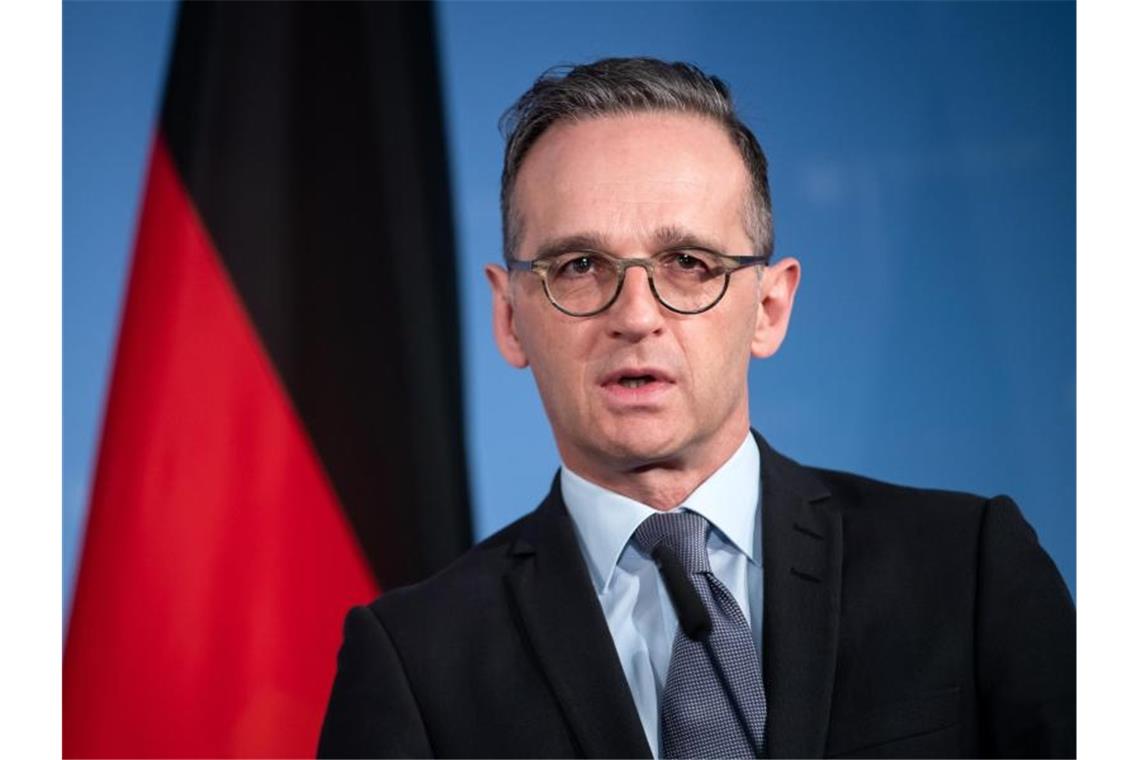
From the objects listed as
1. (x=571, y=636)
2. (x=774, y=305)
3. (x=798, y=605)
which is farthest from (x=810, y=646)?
(x=774, y=305)

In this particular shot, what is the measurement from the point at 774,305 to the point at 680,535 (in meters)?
0.34

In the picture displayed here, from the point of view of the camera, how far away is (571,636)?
63.7 inches

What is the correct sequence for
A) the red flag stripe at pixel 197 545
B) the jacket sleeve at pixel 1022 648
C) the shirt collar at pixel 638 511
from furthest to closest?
the red flag stripe at pixel 197 545 < the shirt collar at pixel 638 511 < the jacket sleeve at pixel 1022 648

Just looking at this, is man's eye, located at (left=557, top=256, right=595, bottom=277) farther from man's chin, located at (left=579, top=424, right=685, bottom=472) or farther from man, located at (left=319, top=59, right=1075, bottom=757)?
man's chin, located at (left=579, top=424, right=685, bottom=472)

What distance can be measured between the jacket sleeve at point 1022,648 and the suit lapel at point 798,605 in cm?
18

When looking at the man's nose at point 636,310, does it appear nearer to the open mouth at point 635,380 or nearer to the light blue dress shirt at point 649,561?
the open mouth at point 635,380

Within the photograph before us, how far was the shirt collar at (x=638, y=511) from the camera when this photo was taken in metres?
1.65

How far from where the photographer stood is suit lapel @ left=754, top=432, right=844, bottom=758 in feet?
5.08

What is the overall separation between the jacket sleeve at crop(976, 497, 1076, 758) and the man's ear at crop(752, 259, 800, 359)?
351 mm

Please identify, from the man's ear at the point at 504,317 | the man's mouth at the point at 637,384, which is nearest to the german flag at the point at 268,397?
the man's ear at the point at 504,317

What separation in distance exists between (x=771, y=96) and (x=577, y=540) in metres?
0.82

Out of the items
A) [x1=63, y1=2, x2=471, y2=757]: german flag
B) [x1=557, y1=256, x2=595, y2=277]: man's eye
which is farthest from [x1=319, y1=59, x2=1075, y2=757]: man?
[x1=63, y1=2, x2=471, y2=757]: german flag

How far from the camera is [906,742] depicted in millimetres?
1553
